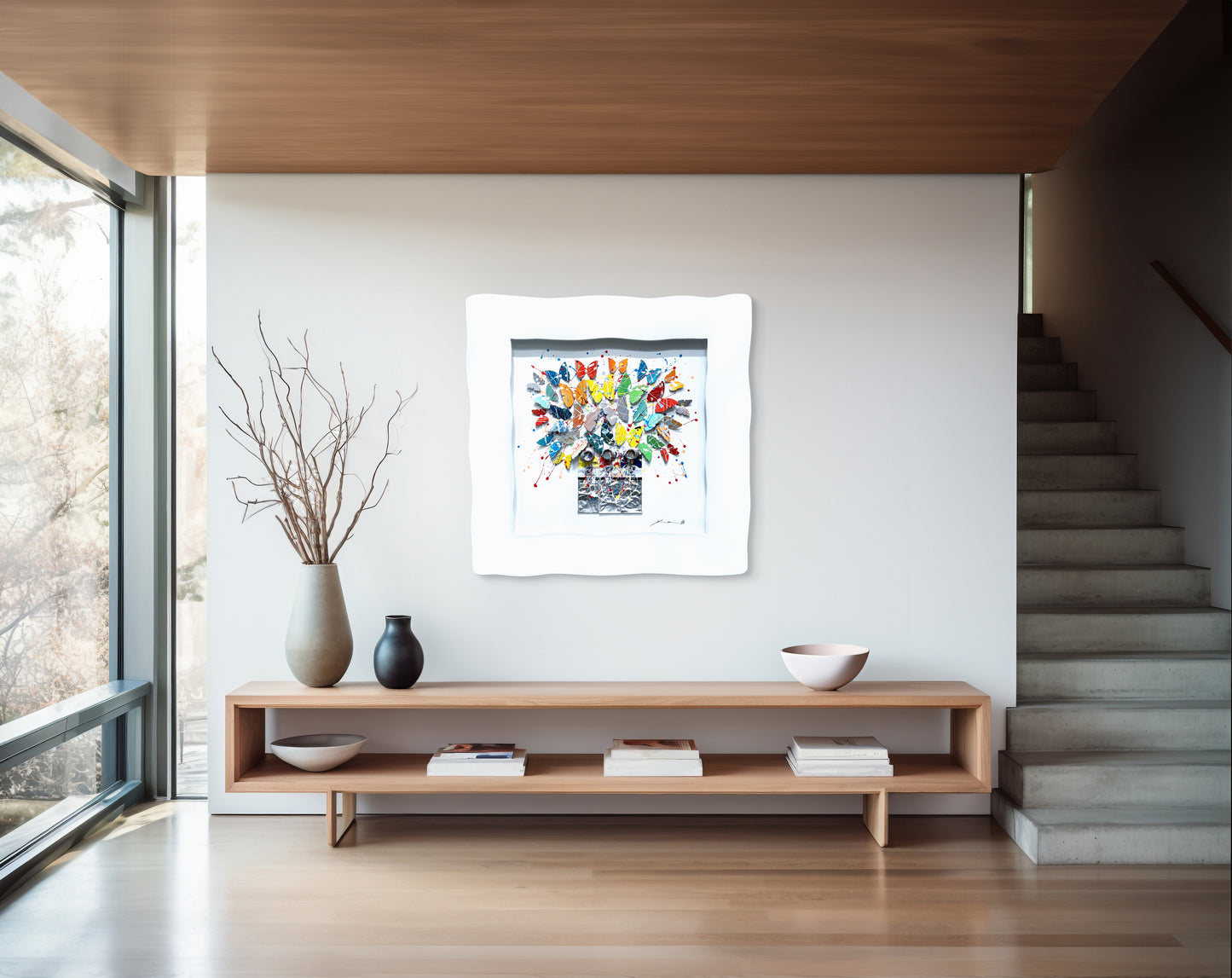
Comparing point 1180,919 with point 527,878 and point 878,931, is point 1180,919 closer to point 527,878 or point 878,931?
point 878,931

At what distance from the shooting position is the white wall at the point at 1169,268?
3.62 metres

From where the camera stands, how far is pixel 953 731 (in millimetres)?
3432

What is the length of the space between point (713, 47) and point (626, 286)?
1.13 metres

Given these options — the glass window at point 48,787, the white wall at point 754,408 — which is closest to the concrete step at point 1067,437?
the white wall at point 754,408

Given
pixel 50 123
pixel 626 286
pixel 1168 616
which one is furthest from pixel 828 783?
pixel 50 123

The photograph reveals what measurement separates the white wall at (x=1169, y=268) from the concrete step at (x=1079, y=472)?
0.08 metres

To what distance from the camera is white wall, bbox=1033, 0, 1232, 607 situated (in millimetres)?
3623

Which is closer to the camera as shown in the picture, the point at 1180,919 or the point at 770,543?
the point at 1180,919

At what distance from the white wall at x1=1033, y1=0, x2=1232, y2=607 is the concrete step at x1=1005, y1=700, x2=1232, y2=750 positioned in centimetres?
66

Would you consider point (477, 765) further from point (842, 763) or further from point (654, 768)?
point (842, 763)

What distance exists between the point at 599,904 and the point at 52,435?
2.41 metres

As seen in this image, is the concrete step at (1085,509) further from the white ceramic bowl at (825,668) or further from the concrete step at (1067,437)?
the white ceramic bowl at (825,668)

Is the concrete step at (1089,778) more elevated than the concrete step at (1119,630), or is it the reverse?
the concrete step at (1119,630)

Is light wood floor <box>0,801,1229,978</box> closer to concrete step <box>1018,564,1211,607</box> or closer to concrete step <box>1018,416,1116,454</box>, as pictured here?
concrete step <box>1018,564,1211,607</box>
